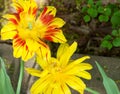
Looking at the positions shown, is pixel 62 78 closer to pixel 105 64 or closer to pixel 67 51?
pixel 67 51

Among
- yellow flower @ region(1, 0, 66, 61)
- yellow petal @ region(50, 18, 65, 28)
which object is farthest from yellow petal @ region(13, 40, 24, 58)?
yellow petal @ region(50, 18, 65, 28)

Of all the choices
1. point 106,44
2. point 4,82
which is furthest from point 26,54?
point 106,44

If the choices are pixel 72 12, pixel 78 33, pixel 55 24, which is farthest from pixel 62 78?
pixel 72 12

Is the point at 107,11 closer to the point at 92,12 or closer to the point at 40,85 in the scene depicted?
the point at 92,12

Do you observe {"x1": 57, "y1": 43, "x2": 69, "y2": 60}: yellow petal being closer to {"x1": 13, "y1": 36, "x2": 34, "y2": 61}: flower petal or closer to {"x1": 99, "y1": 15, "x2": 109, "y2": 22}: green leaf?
{"x1": 13, "y1": 36, "x2": 34, "y2": 61}: flower petal

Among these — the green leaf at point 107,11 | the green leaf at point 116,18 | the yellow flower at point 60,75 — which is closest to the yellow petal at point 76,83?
the yellow flower at point 60,75

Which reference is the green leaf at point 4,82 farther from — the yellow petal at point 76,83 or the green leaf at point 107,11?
the green leaf at point 107,11
